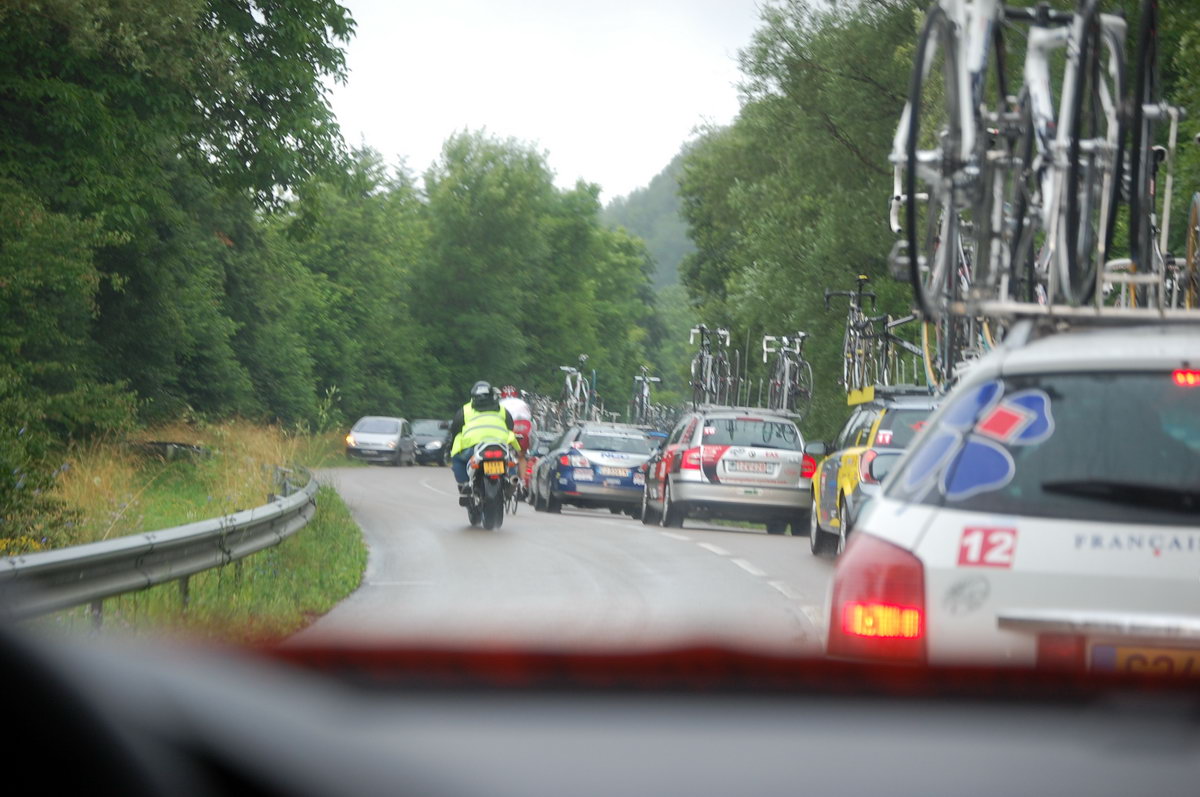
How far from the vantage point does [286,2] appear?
1169 inches

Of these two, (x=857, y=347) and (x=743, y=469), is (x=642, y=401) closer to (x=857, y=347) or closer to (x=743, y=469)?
(x=857, y=347)

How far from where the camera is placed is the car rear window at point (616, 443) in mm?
28047

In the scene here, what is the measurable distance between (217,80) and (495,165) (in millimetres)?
61102

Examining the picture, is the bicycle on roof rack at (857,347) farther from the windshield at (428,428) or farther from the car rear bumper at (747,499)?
the windshield at (428,428)

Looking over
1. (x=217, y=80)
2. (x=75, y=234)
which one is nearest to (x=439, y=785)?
(x=75, y=234)

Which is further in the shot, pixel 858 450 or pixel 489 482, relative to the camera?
pixel 489 482

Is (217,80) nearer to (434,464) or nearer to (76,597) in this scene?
(76,597)

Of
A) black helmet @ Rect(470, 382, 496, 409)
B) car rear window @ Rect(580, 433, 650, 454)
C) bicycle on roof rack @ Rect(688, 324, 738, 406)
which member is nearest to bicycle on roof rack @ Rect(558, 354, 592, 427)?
bicycle on roof rack @ Rect(688, 324, 738, 406)

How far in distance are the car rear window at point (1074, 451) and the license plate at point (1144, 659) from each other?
31 cm

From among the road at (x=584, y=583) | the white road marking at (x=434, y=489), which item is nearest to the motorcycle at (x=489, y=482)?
the road at (x=584, y=583)

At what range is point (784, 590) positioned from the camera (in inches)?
531

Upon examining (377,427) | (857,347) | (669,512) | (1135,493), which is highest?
(857,347)

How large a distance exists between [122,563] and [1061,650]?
507 cm

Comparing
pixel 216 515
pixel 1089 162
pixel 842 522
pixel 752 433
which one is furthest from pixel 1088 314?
pixel 752 433
